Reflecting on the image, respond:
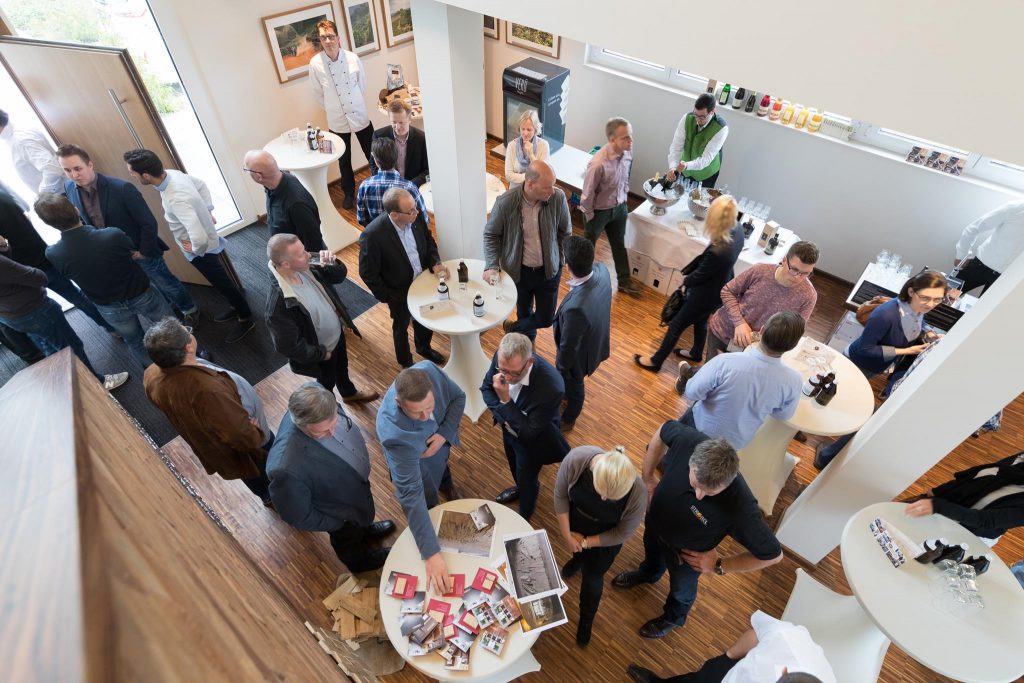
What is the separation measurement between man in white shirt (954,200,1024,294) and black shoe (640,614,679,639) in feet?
12.1

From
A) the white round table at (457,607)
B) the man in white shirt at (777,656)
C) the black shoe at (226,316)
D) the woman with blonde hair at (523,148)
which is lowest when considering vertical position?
the black shoe at (226,316)

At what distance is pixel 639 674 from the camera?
10.2 feet

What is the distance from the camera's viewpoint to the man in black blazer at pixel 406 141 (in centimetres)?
497

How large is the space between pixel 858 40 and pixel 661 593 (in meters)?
3.16

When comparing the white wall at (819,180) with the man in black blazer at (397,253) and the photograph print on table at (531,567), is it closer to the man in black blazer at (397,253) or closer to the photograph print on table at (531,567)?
the man in black blazer at (397,253)

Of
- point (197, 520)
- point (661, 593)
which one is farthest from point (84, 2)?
point (661, 593)

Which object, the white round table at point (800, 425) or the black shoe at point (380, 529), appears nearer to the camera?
the white round table at point (800, 425)

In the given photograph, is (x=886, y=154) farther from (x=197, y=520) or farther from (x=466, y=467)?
(x=197, y=520)

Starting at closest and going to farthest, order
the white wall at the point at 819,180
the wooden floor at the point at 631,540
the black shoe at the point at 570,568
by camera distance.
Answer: the wooden floor at the point at 631,540, the black shoe at the point at 570,568, the white wall at the point at 819,180

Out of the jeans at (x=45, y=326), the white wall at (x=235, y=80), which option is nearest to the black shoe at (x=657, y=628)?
the jeans at (x=45, y=326)

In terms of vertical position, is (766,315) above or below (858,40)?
below

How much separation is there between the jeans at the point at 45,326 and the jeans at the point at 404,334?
222cm

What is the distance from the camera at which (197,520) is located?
39 centimetres

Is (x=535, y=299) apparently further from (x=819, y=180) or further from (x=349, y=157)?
(x=819, y=180)
